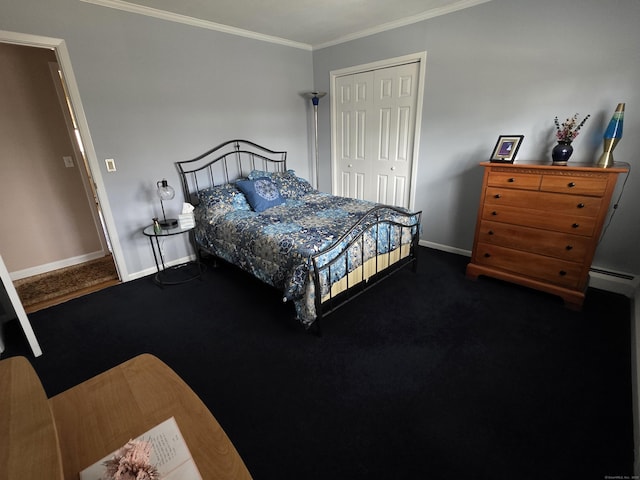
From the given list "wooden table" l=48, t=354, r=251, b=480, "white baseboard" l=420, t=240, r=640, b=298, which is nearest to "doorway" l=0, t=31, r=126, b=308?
"wooden table" l=48, t=354, r=251, b=480

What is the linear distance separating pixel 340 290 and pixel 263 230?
849 millimetres

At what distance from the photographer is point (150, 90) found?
3.10m

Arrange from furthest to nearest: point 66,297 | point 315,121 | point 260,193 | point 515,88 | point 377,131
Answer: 1. point 315,121
2. point 377,131
3. point 260,193
4. point 66,297
5. point 515,88

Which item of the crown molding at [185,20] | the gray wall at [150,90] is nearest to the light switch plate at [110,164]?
the gray wall at [150,90]

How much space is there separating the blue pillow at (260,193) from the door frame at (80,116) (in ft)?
4.34

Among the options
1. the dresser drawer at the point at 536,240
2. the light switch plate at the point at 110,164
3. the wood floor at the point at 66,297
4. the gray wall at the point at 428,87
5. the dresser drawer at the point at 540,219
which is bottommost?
the wood floor at the point at 66,297

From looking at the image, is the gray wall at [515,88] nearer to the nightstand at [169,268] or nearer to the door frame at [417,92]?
the door frame at [417,92]

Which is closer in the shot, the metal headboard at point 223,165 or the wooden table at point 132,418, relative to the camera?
the wooden table at point 132,418

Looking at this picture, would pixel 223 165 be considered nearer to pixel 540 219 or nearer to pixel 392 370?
pixel 392 370

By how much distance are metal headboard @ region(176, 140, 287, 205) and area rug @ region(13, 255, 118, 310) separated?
126 cm

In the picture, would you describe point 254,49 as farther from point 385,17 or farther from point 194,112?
point 385,17

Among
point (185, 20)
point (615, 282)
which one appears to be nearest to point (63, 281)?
point (185, 20)

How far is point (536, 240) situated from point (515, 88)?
146cm

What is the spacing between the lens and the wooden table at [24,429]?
0.69 metres
